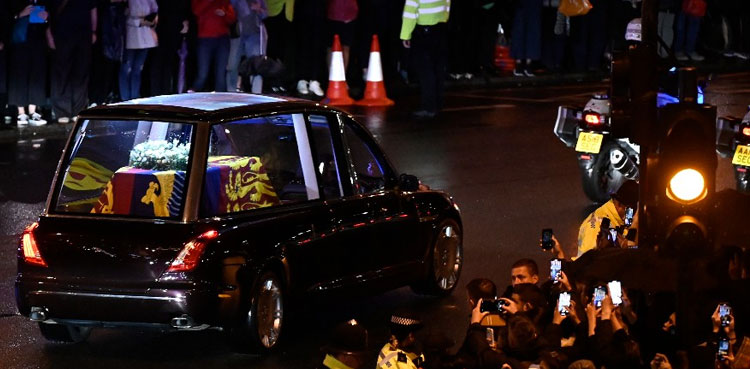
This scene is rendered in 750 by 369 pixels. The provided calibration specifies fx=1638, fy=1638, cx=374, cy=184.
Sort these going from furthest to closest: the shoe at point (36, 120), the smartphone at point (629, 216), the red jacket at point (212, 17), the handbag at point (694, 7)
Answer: the handbag at point (694, 7) → the red jacket at point (212, 17) → the shoe at point (36, 120) → the smartphone at point (629, 216)

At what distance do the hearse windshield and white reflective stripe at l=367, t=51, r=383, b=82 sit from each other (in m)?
14.5

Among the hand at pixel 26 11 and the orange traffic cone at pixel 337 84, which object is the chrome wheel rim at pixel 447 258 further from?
the orange traffic cone at pixel 337 84

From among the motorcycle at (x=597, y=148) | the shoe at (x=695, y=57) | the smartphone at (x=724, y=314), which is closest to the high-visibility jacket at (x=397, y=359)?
the smartphone at (x=724, y=314)

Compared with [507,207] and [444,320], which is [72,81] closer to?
[507,207]

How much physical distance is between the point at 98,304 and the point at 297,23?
16.0 meters

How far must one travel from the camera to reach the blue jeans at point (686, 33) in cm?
3169

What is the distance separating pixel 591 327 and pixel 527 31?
21.0m

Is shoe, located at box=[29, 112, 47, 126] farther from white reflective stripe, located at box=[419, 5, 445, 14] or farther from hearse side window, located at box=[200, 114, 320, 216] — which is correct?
hearse side window, located at box=[200, 114, 320, 216]

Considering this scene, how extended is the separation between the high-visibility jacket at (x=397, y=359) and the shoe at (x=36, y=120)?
546 inches

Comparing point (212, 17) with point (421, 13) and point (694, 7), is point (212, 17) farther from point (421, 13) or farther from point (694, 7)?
point (694, 7)

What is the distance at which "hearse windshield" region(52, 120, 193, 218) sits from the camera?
30.2ft

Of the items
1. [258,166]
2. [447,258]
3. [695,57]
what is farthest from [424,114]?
[258,166]

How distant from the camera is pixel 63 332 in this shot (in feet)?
31.4

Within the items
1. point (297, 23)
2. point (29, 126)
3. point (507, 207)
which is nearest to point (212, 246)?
point (507, 207)
